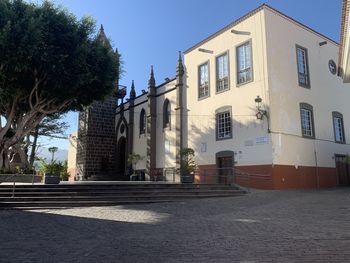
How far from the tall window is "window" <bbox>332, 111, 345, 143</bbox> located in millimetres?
8362

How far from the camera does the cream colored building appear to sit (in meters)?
20.4

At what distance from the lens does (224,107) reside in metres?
23.1

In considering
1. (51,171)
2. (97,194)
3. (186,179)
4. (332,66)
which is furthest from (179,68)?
(97,194)

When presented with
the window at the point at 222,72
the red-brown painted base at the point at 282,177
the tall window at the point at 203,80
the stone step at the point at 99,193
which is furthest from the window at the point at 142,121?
the stone step at the point at 99,193

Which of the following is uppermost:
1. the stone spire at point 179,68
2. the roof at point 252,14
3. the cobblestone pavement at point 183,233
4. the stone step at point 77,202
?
the roof at point 252,14

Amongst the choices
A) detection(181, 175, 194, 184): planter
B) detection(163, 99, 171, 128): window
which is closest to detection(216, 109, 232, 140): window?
detection(181, 175, 194, 184): planter

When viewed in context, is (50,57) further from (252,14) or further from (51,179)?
(252,14)

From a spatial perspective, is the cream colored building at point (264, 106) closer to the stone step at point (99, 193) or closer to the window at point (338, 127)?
the window at point (338, 127)

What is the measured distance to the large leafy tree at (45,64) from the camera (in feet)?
53.4

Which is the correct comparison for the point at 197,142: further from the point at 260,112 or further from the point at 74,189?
the point at 74,189

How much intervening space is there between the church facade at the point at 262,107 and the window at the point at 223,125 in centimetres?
6

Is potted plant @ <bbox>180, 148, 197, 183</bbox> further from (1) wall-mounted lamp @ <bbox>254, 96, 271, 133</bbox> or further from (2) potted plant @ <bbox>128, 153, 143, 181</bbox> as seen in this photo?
(2) potted plant @ <bbox>128, 153, 143, 181</bbox>

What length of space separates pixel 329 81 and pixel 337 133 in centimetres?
342

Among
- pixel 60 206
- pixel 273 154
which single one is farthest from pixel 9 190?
pixel 273 154
